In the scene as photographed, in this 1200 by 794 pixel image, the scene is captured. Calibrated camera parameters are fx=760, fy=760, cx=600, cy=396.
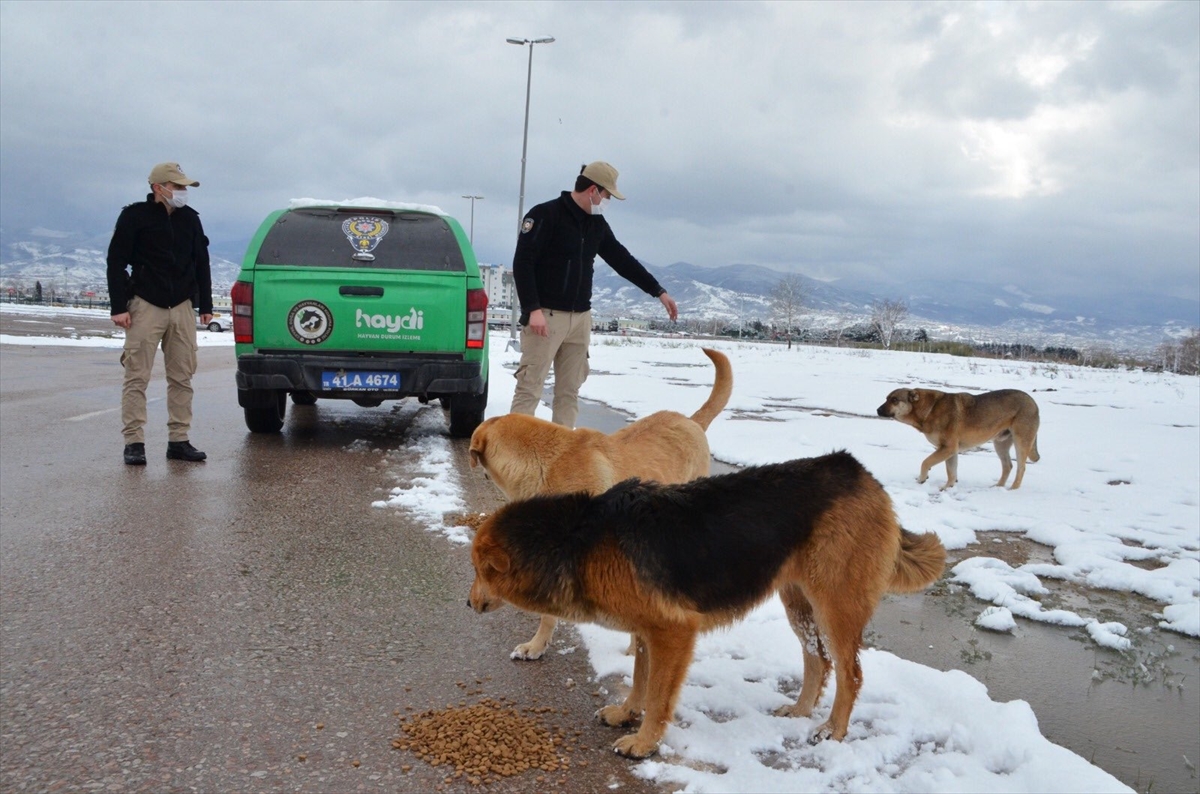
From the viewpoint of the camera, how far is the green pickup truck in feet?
23.9

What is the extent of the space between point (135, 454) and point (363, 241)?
2.93 metres

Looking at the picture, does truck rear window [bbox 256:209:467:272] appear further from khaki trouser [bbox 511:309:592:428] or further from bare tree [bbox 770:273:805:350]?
bare tree [bbox 770:273:805:350]

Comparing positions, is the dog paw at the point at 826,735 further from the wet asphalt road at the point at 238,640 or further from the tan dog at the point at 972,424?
the tan dog at the point at 972,424

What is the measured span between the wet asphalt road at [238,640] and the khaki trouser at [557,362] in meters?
0.94

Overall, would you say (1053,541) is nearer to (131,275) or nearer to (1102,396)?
(131,275)

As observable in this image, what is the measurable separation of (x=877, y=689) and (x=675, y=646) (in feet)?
3.54

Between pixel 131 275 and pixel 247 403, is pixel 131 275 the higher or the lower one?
the higher one

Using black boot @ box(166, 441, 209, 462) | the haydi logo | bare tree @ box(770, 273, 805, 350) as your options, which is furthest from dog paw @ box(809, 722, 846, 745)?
bare tree @ box(770, 273, 805, 350)

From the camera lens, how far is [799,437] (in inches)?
398

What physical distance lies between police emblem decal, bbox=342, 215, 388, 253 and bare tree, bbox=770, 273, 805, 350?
73.3m

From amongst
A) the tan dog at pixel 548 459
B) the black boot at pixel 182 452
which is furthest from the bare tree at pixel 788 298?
the tan dog at pixel 548 459

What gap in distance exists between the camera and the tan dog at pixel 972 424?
27.0ft

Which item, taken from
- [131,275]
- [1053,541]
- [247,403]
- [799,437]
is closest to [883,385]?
[799,437]

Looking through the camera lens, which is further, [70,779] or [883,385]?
[883,385]
